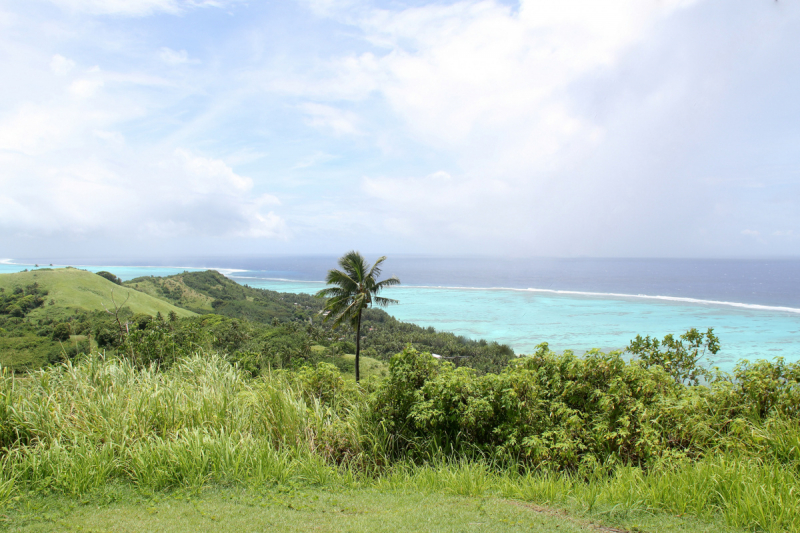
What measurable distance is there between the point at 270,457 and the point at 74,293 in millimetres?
80776

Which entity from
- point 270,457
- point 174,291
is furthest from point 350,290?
point 174,291

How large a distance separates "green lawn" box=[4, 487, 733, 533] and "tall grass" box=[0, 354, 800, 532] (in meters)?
0.24

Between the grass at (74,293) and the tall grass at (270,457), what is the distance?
6231 cm

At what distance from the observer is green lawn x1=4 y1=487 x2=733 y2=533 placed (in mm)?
3594

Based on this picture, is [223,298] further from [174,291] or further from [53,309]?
[53,309]

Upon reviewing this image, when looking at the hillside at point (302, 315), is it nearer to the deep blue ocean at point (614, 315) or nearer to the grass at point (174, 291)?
the grass at point (174, 291)

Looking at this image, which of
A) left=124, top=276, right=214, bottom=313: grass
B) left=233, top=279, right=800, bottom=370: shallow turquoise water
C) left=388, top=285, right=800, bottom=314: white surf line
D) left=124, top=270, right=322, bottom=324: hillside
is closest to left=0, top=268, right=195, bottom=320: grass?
left=124, top=270, right=322, bottom=324: hillside

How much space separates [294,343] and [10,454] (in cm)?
3772

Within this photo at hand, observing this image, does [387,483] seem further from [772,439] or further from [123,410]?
[772,439]

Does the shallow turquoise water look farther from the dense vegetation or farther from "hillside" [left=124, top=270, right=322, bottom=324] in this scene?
the dense vegetation

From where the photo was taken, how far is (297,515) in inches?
153

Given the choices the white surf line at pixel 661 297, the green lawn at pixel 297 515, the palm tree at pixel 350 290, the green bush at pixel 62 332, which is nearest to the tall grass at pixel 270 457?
the green lawn at pixel 297 515

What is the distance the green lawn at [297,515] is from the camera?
359 cm

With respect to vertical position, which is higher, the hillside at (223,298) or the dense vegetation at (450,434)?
the dense vegetation at (450,434)
